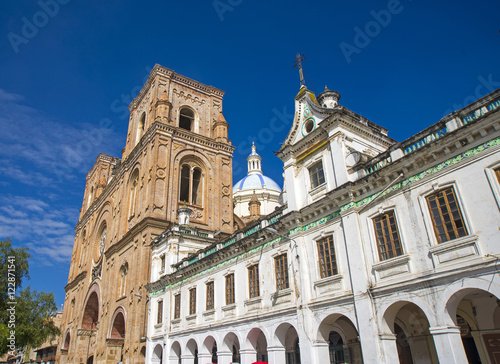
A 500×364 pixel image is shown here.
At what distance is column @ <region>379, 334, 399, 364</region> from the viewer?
1270 centimetres

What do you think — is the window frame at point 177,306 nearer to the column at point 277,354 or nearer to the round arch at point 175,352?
the round arch at point 175,352

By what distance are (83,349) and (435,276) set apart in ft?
137

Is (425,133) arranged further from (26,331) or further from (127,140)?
(127,140)

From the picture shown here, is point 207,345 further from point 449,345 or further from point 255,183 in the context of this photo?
point 255,183

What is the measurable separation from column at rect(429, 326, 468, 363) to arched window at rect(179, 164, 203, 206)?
2860 cm

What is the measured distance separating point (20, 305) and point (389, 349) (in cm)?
3018

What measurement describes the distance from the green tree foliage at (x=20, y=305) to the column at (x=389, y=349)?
26827 mm

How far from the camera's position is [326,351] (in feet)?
50.0

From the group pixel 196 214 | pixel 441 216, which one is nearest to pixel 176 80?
pixel 196 214

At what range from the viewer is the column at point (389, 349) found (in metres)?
12.7

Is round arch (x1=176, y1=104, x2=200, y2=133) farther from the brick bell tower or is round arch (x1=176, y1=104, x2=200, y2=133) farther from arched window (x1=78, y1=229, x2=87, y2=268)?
arched window (x1=78, y1=229, x2=87, y2=268)

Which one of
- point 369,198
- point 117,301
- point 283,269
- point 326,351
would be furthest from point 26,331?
point 369,198

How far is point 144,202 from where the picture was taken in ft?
115

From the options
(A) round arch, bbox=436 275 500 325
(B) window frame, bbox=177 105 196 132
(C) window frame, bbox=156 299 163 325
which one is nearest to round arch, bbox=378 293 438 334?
(A) round arch, bbox=436 275 500 325
